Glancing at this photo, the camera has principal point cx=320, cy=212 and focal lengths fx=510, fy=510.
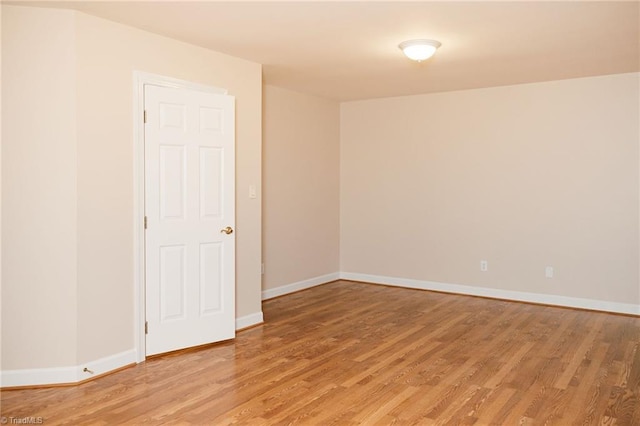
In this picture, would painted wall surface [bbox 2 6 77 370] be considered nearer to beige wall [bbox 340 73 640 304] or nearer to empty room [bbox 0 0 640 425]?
empty room [bbox 0 0 640 425]

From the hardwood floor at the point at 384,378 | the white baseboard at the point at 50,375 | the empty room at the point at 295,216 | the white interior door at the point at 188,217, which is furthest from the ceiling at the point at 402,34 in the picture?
the hardwood floor at the point at 384,378

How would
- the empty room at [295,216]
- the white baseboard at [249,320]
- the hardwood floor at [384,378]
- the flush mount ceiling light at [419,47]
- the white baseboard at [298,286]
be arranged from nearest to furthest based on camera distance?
1. the hardwood floor at [384,378]
2. the empty room at [295,216]
3. the flush mount ceiling light at [419,47]
4. the white baseboard at [249,320]
5. the white baseboard at [298,286]

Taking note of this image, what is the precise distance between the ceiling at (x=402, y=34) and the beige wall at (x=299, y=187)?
2.69 feet

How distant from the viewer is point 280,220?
6.10 m

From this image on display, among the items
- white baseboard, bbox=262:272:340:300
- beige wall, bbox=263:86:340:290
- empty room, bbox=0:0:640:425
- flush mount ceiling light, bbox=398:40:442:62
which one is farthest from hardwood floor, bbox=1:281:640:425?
flush mount ceiling light, bbox=398:40:442:62

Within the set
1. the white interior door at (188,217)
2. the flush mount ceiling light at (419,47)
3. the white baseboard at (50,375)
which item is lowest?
the white baseboard at (50,375)

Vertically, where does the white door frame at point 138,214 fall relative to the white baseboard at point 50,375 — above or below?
above

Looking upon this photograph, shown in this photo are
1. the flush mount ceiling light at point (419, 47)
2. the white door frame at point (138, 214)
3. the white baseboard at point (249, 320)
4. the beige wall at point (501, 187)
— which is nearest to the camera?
the white door frame at point (138, 214)

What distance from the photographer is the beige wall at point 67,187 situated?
3.23 m

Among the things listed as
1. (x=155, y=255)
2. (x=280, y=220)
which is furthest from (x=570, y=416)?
(x=280, y=220)

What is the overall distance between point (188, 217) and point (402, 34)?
84.8 inches

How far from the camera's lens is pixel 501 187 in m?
5.89

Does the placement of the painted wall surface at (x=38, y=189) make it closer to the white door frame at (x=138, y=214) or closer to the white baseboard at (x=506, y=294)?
the white door frame at (x=138, y=214)

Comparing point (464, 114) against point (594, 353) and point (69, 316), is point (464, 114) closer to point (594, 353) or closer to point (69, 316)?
point (594, 353)
